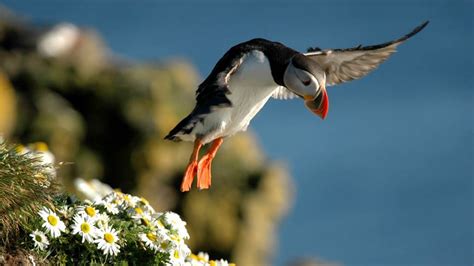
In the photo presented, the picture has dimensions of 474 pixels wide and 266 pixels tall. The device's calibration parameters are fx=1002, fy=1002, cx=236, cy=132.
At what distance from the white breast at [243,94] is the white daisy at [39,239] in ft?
3.17

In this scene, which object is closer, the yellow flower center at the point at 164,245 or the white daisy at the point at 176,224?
the yellow flower center at the point at 164,245

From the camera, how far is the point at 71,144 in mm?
17844

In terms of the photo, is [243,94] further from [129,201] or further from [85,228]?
[85,228]

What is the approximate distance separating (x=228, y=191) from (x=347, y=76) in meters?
12.1

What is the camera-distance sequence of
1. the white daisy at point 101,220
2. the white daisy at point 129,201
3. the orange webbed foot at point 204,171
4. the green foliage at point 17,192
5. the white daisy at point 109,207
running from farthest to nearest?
the orange webbed foot at point 204,171
the white daisy at point 129,201
the white daisy at point 109,207
the white daisy at point 101,220
the green foliage at point 17,192

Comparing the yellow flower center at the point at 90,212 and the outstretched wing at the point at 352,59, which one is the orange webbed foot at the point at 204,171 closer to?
the yellow flower center at the point at 90,212

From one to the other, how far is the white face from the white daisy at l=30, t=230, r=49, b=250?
149cm

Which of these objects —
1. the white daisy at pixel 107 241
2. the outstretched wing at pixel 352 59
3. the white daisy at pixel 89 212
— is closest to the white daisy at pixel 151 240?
the white daisy at pixel 107 241

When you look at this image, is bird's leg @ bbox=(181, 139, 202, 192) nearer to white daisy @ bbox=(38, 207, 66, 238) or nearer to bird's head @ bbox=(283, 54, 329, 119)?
bird's head @ bbox=(283, 54, 329, 119)

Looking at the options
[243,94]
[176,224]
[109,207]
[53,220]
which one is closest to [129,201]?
[109,207]

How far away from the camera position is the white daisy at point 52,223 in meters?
5.07

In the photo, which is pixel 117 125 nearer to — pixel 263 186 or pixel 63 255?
pixel 263 186

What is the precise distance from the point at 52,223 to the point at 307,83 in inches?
59.3

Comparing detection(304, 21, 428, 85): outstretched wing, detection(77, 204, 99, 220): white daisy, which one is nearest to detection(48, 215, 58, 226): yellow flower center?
detection(77, 204, 99, 220): white daisy
